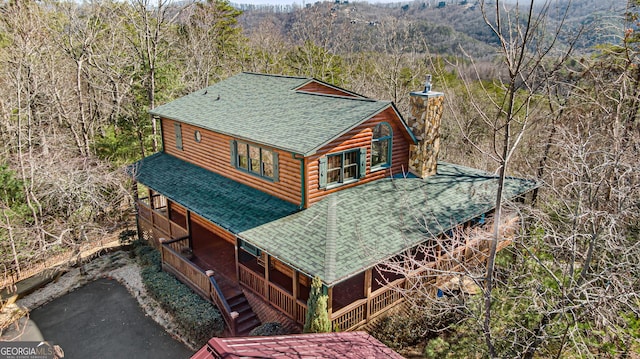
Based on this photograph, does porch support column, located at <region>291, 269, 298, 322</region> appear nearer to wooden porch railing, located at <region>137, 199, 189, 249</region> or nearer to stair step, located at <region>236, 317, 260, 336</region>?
stair step, located at <region>236, 317, 260, 336</region>

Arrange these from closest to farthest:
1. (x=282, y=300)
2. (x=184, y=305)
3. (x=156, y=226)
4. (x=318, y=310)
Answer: (x=318, y=310), (x=282, y=300), (x=184, y=305), (x=156, y=226)

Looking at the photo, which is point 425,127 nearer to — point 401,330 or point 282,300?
point 401,330

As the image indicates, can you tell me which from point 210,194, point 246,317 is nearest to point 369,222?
point 246,317

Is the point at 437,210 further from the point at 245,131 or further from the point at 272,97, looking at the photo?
the point at 272,97

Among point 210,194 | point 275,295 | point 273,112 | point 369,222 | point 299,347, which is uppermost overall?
point 273,112

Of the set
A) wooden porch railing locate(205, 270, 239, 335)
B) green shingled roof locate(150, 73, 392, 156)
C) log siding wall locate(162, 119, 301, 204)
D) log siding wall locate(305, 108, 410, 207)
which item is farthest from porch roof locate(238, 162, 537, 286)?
wooden porch railing locate(205, 270, 239, 335)

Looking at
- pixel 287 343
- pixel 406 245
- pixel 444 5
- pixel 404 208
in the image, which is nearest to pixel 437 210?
pixel 404 208
